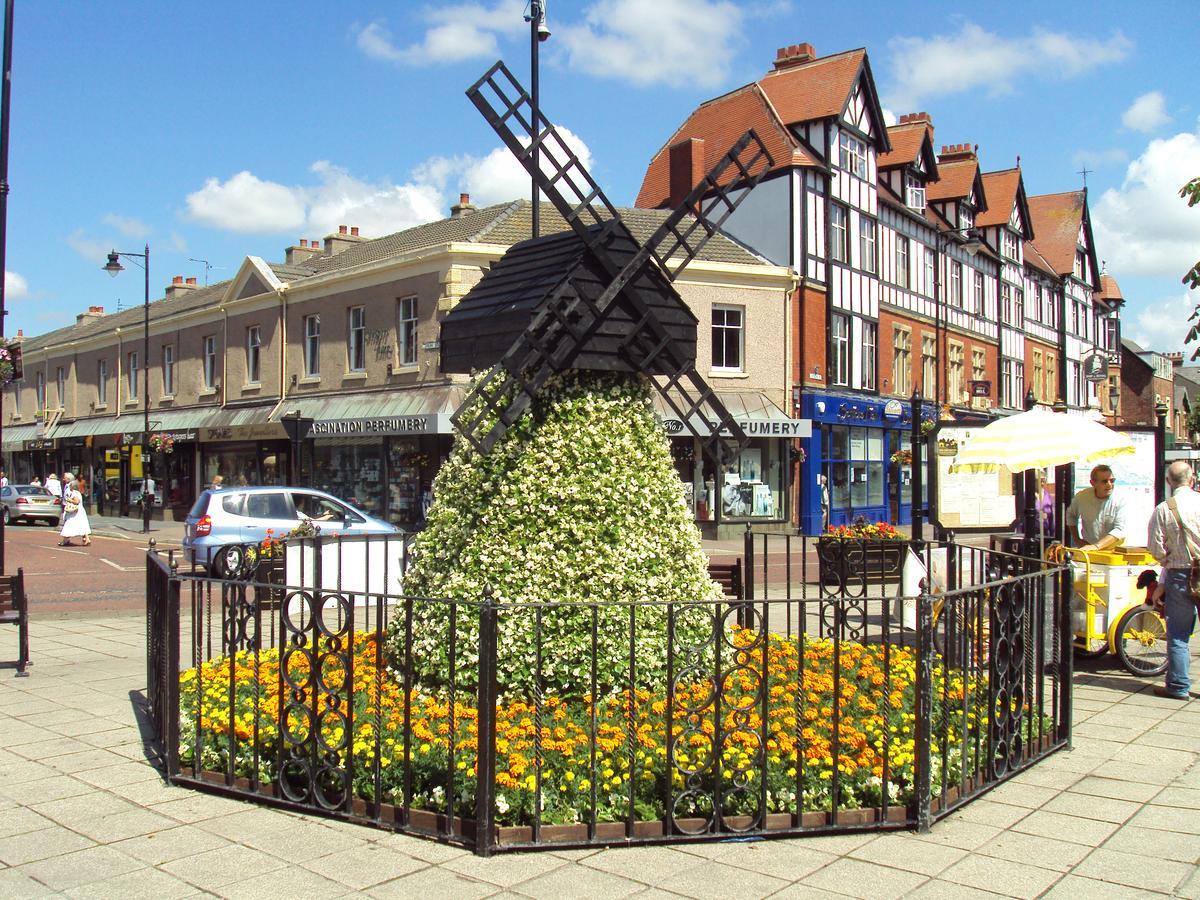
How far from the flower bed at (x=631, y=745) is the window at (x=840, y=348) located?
26458 millimetres

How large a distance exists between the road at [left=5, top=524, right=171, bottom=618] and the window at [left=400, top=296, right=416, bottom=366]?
8.13m

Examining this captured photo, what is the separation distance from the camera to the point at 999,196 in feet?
148

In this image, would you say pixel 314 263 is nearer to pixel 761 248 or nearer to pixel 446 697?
pixel 761 248

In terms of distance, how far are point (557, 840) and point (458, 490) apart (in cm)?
236

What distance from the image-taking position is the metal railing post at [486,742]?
4750 millimetres

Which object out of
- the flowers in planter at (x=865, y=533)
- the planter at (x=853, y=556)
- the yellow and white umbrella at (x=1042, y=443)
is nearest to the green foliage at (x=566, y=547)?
the yellow and white umbrella at (x=1042, y=443)

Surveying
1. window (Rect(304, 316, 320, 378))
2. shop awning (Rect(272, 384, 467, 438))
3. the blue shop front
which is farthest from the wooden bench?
the blue shop front

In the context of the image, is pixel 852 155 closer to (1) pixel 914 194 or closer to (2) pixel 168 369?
(1) pixel 914 194

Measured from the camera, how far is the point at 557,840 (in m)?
4.82

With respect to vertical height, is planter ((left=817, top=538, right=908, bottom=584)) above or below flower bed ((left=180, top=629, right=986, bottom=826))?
above

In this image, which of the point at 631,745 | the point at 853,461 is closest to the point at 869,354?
the point at 853,461

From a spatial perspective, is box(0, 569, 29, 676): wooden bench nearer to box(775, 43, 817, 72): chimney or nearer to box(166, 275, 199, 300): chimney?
box(775, 43, 817, 72): chimney

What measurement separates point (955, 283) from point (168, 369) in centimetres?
2947

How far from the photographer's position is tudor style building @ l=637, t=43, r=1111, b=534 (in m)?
30.8
